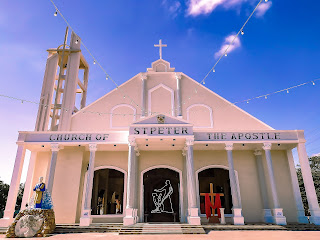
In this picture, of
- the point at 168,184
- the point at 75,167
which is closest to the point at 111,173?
the point at 75,167

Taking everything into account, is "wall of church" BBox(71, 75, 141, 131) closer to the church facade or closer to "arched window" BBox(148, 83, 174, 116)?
the church facade

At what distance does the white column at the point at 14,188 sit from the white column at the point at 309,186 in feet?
49.0

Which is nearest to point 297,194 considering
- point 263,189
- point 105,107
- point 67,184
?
point 263,189

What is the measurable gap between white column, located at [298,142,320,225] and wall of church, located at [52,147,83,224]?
1240cm

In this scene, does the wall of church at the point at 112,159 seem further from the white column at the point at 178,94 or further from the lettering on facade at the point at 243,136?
the lettering on facade at the point at 243,136

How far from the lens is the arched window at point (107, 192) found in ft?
46.0

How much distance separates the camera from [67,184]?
14086mm

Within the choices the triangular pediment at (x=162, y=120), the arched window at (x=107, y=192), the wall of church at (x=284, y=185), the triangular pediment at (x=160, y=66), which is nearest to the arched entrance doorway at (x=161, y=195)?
the arched window at (x=107, y=192)

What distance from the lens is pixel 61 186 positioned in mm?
14016

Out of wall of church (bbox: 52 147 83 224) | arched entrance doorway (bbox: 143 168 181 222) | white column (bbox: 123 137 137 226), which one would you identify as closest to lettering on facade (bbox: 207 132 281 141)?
arched entrance doorway (bbox: 143 168 181 222)

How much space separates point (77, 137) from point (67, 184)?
292cm

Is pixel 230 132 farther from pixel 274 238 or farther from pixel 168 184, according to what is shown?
pixel 274 238

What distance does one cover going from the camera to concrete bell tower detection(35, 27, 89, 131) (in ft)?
52.7

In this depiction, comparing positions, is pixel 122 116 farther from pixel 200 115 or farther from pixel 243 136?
pixel 243 136
